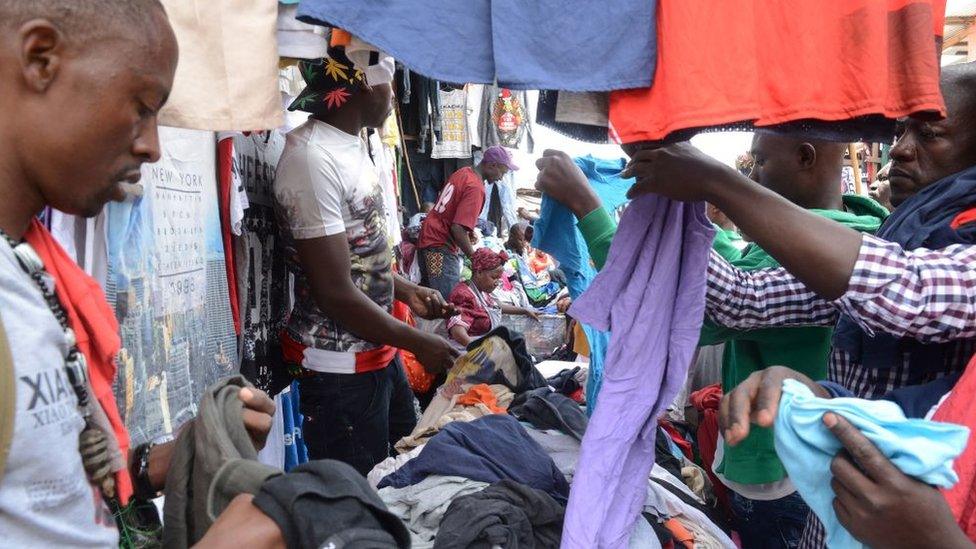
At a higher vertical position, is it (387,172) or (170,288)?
(387,172)

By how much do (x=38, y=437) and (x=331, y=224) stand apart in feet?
5.57

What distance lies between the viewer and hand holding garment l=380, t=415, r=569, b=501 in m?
2.15

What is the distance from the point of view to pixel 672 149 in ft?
5.12

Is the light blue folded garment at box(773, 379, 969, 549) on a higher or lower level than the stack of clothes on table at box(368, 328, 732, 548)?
higher

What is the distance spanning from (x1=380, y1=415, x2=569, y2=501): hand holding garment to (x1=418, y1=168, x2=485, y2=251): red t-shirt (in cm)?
365

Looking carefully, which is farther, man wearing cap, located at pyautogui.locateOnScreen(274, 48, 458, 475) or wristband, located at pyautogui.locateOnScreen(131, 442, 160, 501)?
man wearing cap, located at pyautogui.locateOnScreen(274, 48, 458, 475)

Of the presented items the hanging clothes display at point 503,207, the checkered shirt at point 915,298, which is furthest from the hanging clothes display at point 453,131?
the checkered shirt at point 915,298

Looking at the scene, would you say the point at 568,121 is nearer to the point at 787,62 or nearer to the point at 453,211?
the point at 787,62

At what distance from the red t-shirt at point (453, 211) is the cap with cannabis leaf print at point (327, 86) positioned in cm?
317

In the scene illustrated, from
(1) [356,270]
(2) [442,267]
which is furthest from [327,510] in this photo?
(2) [442,267]

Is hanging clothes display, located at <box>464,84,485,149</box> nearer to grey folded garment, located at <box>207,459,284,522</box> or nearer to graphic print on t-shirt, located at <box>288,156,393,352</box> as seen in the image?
graphic print on t-shirt, located at <box>288,156,393,352</box>

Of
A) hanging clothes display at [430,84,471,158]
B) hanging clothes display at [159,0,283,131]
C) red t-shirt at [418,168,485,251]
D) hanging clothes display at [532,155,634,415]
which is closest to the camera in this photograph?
hanging clothes display at [159,0,283,131]

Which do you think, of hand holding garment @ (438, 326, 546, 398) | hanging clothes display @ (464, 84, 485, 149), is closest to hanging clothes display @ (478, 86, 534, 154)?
hanging clothes display @ (464, 84, 485, 149)

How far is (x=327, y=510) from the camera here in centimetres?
94
